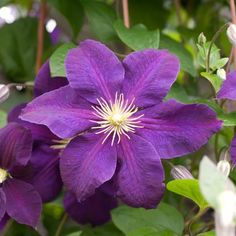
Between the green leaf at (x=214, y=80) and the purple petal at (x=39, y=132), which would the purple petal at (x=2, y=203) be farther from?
the green leaf at (x=214, y=80)

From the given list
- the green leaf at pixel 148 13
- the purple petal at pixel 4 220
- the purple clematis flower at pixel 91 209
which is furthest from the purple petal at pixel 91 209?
the green leaf at pixel 148 13

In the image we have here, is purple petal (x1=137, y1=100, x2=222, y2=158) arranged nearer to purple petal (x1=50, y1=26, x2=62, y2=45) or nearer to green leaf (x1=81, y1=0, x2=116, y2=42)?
green leaf (x1=81, y1=0, x2=116, y2=42)

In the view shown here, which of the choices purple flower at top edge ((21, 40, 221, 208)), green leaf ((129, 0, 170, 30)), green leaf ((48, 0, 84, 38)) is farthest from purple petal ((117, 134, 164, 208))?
green leaf ((129, 0, 170, 30))

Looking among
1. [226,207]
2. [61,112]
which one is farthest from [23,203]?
[226,207]

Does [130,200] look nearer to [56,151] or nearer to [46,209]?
→ [56,151]

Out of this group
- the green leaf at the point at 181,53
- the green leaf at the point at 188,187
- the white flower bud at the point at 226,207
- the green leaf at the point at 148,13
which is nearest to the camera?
the white flower bud at the point at 226,207

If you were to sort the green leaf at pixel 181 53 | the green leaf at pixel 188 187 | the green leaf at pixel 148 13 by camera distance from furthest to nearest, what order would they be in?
the green leaf at pixel 148 13
the green leaf at pixel 181 53
the green leaf at pixel 188 187

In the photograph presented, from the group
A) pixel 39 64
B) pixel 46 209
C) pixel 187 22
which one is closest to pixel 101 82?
pixel 39 64

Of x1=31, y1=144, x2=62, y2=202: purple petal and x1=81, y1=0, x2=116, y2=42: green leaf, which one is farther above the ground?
x1=81, y1=0, x2=116, y2=42: green leaf
